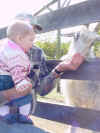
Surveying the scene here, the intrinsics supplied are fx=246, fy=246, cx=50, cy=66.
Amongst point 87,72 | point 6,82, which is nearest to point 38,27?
point 87,72

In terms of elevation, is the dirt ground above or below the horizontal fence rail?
below

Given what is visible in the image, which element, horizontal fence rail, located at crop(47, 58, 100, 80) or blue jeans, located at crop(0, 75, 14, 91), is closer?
blue jeans, located at crop(0, 75, 14, 91)

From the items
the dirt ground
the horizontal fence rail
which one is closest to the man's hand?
the horizontal fence rail

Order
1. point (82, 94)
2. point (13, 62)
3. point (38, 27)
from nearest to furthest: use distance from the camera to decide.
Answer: point (13, 62) → point (38, 27) → point (82, 94)

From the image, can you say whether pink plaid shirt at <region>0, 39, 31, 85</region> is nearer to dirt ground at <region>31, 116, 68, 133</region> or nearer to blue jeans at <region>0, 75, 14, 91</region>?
blue jeans at <region>0, 75, 14, 91</region>

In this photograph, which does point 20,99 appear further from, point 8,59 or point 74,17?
point 74,17

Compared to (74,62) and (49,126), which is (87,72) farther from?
(49,126)

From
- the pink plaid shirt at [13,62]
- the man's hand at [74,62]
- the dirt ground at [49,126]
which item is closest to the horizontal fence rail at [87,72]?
the man's hand at [74,62]

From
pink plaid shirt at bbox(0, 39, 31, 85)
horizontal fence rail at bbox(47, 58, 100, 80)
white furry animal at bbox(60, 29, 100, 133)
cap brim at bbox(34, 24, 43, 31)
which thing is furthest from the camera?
white furry animal at bbox(60, 29, 100, 133)

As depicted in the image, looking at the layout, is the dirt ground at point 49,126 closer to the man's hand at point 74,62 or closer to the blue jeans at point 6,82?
the man's hand at point 74,62

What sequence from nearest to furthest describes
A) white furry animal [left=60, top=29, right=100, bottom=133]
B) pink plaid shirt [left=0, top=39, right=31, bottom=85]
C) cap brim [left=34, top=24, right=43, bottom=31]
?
1. pink plaid shirt [left=0, top=39, right=31, bottom=85]
2. cap brim [left=34, top=24, right=43, bottom=31]
3. white furry animal [left=60, top=29, right=100, bottom=133]

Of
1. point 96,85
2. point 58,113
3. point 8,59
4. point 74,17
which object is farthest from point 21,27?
point 96,85

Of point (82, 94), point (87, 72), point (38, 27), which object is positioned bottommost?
point (82, 94)

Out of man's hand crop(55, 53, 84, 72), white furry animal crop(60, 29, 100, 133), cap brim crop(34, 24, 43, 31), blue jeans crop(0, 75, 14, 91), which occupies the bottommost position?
white furry animal crop(60, 29, 100, 133)
